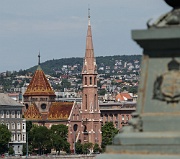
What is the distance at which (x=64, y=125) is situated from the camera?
175 meters

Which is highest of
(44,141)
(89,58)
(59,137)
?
(89,58)

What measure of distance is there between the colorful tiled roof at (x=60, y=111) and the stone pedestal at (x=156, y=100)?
543ft

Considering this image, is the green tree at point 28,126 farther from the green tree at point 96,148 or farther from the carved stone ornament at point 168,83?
A: the carved stone ornament at point 168,83

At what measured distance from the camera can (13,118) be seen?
163625 millimetres

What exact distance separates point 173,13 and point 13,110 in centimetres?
15265

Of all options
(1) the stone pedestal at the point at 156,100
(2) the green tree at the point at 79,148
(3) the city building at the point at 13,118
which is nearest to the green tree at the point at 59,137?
(2) the green tree at the point at 79,148

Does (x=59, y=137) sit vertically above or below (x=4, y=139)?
above

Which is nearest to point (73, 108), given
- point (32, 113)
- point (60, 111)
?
point (60, 111)

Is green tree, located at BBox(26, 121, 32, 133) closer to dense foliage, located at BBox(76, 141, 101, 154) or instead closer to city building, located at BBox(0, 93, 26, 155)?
city building, located at BBox(0, 93, 26, 155)

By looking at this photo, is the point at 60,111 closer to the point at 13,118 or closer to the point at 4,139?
the point at 13,118

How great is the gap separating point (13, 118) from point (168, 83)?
501 feet

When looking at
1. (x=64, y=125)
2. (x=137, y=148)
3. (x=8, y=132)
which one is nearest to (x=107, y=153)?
(x=137, y=148)

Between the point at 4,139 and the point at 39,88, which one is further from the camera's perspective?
the point at 39,88

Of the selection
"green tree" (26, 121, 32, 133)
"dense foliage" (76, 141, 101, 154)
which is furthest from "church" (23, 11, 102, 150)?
"green tree" (26, 121, 32, 133)
